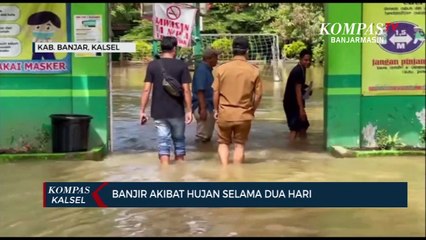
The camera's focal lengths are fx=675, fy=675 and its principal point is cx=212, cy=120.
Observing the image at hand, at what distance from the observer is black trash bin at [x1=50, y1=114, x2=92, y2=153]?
9.47m

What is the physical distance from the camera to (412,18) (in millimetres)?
9547

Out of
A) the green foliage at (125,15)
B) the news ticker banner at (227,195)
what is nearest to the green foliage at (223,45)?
the green foliage at (125,15)

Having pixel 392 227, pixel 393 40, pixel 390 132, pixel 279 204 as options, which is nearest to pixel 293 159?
pixel 390 132

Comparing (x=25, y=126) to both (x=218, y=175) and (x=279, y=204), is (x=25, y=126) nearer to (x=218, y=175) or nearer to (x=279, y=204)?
(x=218, y=175)

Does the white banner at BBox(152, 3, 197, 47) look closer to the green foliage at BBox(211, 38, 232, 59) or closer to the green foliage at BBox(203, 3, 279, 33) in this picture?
the green foliage at BBox(211, 38, 232, 59)

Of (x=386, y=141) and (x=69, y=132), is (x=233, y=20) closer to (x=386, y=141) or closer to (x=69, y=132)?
(x=386, y=141)

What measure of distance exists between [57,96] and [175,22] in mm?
4239

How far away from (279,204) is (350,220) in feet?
2.40

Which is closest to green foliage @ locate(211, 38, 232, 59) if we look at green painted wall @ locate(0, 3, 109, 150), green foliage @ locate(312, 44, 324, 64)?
green foliage @ locate(312, 44, 324, 64)

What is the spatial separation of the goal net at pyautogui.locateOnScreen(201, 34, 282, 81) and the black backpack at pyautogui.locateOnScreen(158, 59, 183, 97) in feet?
58.5

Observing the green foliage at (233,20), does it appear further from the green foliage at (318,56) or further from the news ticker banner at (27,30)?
the news ticker banner at (27,30)

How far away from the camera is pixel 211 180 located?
7793 mm

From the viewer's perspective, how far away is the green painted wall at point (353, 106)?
981 cm

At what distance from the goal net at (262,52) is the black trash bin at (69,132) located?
666 inches
